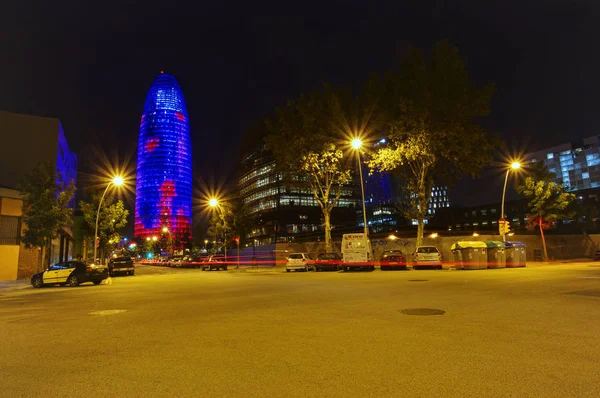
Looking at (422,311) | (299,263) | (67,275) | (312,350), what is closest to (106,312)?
(312,350)

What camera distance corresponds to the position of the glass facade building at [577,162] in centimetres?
14475

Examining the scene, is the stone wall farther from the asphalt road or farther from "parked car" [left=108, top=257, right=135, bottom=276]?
the asphalt road

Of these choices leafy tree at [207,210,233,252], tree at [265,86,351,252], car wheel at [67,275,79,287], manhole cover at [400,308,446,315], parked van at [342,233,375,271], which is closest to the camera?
manhole cover at [400,308,446,315]

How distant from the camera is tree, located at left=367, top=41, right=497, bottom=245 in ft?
112

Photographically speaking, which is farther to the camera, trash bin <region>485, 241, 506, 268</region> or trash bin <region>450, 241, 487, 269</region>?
trash bin <region>485, 241, 506, 268</region>

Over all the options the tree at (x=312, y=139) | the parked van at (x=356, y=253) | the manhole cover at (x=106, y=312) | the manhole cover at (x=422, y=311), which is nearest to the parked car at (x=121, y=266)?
the tree at (x=312, y=139)

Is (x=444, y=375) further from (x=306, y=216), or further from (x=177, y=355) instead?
(x=306, y=216)

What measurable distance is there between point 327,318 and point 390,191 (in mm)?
138422

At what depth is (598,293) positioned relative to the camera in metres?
13.0

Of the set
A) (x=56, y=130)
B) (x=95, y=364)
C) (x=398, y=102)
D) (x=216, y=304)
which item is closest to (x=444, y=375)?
(x=95, y=364)

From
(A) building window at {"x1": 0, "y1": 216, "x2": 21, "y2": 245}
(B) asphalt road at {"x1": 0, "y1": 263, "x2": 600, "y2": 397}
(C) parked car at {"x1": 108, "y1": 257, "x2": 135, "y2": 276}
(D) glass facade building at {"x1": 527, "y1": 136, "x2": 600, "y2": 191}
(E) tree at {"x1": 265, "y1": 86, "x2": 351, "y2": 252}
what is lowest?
(B) asphalt road at {"x1": 0, "y1": 263, "x2": 600, "y2": 397}

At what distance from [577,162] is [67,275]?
568 ft

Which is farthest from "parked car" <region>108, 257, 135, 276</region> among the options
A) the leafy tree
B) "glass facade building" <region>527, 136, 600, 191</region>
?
"glass facade building" <region>527, 136, 600, 191</region>

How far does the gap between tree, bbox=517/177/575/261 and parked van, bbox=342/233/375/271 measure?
21.9 meters
